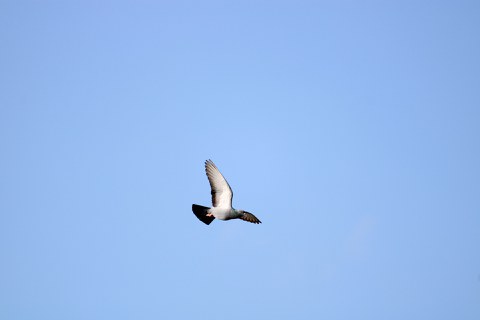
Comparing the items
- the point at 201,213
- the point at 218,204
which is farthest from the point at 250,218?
the point at 201,213

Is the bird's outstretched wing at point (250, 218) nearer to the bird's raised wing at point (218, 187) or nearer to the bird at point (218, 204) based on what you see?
the bird at point (218, 204)

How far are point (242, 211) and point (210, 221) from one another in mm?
1617

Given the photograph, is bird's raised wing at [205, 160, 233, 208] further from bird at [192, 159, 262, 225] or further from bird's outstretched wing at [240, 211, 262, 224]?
bird's outstretched wing at [240, 211, 262, 224]

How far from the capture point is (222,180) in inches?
1711

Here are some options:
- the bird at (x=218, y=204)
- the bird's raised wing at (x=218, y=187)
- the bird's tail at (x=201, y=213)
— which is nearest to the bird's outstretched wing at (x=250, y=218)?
the bird at (x=218, y=204)

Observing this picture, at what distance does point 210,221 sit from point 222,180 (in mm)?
2388

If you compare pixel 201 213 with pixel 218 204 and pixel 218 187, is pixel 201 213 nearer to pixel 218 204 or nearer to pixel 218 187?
pixel 218 204

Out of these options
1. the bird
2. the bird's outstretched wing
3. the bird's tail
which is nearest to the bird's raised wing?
the bird

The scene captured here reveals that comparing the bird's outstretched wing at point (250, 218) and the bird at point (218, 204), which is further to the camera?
the bird's outstretched wing at point (250, 218)

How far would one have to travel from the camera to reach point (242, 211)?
147ft

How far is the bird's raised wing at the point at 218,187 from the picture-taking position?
142ft

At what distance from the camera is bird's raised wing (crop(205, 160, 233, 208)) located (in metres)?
43.3

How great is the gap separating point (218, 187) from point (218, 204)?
95cm

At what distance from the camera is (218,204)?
4428cm
